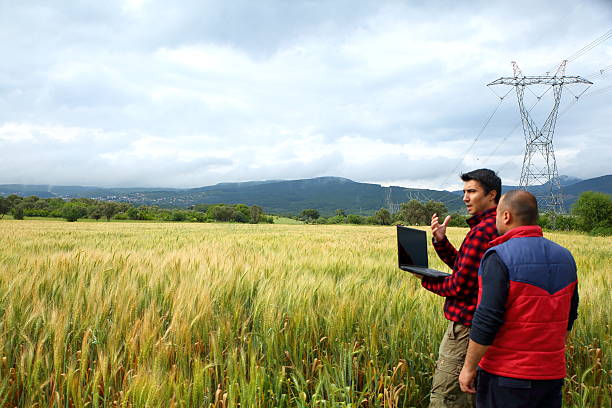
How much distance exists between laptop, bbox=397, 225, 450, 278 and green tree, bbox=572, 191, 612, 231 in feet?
176

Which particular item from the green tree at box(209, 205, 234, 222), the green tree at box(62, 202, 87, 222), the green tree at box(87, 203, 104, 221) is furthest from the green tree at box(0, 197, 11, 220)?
the green tree at box(209, 205, 234, 222)

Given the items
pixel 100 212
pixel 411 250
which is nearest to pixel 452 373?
pixel 411 250

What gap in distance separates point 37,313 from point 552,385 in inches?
127

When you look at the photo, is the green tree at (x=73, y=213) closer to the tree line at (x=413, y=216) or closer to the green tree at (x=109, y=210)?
the green tree at (x=109, y=210)

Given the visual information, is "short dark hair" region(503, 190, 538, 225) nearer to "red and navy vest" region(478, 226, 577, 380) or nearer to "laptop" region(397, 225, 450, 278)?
"red and navy vest" region(478, 226, 577, 380)

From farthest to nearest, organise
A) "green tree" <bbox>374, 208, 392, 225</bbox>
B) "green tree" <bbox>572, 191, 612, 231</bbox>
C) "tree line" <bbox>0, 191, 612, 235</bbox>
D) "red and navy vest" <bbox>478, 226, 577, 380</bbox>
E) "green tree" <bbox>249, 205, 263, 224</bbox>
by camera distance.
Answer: "green tree" <bbox>374, 208, 392, 225</bbox>, "green tree" <bbox>249, 205, 263, 224</bbox>, "tree line" <bbox>0, 191, 612, 235</bbox>, "green tree" <bbox>572, 191, 612, 231</bbox>, "red and navy vest" <bbox>478, 226, 577, 380</bbox>

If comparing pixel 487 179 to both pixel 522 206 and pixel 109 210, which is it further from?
pixel 109 210

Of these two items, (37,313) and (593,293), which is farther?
(593,293)

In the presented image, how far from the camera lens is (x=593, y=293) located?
11.9 ft

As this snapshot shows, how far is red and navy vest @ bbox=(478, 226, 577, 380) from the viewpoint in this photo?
1499 millimetres

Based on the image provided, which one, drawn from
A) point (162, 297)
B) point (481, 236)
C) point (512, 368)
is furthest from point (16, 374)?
point (481, 236)

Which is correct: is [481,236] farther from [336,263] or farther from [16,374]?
[336,263]

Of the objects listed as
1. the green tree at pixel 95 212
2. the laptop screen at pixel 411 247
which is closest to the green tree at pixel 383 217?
the green tree at pixel 95 212

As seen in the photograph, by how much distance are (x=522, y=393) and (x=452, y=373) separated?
38 cm
